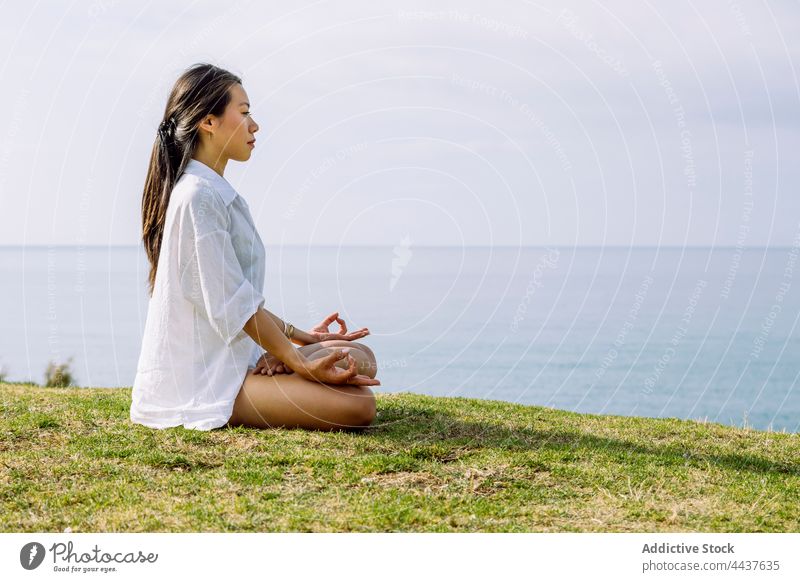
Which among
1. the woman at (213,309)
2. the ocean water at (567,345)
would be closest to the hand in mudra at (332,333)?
the woman at (213,309)

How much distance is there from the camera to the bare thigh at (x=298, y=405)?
21.1 feet

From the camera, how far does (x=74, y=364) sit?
18.5 meters

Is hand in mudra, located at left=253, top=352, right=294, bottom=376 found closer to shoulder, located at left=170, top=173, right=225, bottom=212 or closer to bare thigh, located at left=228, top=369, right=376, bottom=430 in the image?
bare thigh, located at left=228, top=369, right=376, bottom=430

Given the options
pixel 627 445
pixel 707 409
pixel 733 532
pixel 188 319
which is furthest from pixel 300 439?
pixel 707 409

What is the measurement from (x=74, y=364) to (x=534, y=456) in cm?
1486

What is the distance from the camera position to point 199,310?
21.6 feet

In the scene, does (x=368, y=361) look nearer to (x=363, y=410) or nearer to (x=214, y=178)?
(x=363, y=410)

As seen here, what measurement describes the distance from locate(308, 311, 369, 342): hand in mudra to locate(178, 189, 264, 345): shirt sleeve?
0.90 m

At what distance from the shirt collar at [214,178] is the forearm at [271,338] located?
92 centimetres

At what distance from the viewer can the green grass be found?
4.72 meters

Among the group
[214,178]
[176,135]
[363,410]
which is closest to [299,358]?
[363,410]

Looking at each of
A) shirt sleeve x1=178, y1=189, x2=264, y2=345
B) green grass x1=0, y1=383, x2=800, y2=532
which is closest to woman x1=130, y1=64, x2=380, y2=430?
shirt sleeve x1=178, y1=189, x2=264, y2=345

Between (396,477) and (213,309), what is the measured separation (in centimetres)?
191

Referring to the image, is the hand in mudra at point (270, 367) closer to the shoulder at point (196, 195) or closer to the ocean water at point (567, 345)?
the shoulder at point (196, 195)
